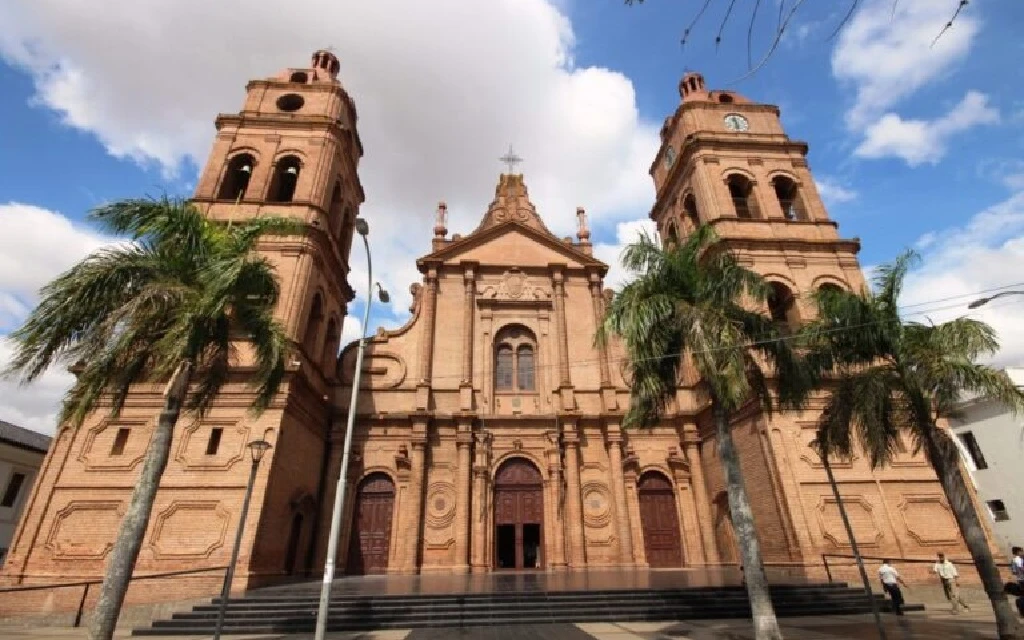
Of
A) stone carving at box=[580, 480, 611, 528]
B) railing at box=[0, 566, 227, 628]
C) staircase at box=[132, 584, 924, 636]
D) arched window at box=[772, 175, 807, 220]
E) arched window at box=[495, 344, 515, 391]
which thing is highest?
arched window at box=[772, 175, 807, 220]

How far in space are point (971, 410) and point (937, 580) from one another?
17997 millimetres

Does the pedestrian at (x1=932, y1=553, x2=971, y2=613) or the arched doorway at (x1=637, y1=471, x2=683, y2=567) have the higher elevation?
the arched doorway at (x1=637, y1=471, x2=683, y2=567)

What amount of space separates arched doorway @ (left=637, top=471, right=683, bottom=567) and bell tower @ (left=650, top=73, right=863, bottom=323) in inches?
338

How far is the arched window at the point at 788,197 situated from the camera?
23461 mm

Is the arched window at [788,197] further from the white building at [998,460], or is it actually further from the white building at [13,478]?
the white building at [13,478]

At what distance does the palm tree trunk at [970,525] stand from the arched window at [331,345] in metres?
20.8

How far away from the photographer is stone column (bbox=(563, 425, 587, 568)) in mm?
19203

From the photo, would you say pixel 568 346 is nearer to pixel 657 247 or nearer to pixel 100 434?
pixel 657 247

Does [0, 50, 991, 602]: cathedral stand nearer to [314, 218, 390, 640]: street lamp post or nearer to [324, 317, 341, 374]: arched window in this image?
[324, 317, 341, 374]: arched window

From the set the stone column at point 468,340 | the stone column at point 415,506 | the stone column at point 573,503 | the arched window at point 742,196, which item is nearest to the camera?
the stone column at point 415,506

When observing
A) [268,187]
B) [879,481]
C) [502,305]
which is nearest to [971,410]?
[879,481]

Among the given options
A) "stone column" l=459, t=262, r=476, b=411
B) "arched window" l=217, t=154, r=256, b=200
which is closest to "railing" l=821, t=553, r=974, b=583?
"stone column" l=459, t=262, r=476, b=411

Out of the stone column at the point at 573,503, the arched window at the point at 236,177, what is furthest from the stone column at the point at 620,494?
the arched window at the point at 236,177

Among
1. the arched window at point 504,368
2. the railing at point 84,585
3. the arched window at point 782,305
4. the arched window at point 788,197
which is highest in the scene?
the arched window at point 788,197
